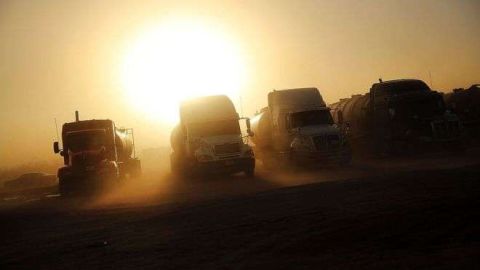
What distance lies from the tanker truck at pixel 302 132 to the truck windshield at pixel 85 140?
28.4 ft

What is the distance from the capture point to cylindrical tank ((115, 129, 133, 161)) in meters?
28.1

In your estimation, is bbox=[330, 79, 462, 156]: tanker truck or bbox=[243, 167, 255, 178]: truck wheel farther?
bbox=[330, 79, 462, 156]: tanker truck

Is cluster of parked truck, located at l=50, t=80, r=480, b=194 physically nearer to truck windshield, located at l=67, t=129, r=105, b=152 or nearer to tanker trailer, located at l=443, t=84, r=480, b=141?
truck windshield, located at l=67, t=129, r=105, b=152

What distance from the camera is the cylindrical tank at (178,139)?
83.9 feet

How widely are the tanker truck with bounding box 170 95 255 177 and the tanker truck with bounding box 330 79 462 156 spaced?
501cm

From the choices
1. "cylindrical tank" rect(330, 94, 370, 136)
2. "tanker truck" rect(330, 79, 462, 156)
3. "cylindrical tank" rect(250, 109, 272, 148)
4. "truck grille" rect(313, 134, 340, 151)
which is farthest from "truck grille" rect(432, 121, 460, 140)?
"cylindrical tank" rect(250, 109, 272, 148)

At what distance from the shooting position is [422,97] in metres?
25.8

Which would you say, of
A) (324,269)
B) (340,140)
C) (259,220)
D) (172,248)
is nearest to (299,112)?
(340,140)

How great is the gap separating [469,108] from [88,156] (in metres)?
21.1

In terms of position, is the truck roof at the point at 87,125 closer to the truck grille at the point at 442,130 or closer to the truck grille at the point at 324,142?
the truck grille at the point at 324,142

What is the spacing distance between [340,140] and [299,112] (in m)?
2.41

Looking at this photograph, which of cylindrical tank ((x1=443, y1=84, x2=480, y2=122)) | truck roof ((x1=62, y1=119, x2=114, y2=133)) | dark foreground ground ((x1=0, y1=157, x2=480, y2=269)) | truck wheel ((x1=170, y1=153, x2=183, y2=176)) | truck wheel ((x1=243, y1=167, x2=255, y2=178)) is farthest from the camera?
cylindrical tank ((x1=443, y1=84, x2=480, y2=122))

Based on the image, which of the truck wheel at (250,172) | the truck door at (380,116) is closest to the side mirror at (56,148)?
the truck wheel at (250,172)

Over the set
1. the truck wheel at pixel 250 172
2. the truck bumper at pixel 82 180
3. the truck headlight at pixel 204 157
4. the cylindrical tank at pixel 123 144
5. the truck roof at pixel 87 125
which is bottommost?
the truck wheel at pixel 250 172
